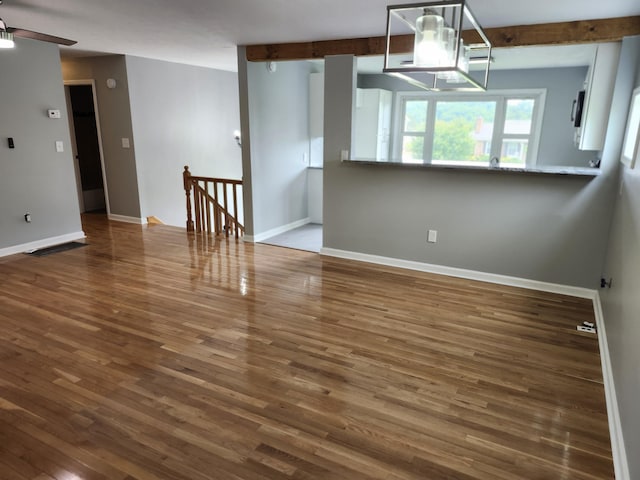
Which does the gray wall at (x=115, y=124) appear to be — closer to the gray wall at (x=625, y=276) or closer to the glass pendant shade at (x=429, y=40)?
the glass pendant shade at (x=429, y=40)

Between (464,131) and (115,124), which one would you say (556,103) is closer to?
(464,131)

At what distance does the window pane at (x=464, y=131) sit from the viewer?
664 centimetres

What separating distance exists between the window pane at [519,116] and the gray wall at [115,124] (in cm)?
553

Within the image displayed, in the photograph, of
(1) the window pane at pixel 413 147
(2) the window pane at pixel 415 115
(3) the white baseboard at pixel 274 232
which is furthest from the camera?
(1) the window pane at pixel 413 147

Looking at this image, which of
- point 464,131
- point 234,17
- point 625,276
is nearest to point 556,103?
point 464,131

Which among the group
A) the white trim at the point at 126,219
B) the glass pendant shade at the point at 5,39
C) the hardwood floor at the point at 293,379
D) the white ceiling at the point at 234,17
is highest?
the white ceiling at the point at 234,17

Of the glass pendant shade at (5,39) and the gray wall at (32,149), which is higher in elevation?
the glass pendant shade at (5,39)

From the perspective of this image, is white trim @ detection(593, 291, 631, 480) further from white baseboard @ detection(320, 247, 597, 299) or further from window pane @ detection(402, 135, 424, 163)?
window pane @ detection(402, 135, 424, 163)

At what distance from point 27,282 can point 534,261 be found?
15.5 feet

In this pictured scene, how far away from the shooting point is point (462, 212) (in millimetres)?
4152

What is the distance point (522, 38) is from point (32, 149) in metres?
5.22

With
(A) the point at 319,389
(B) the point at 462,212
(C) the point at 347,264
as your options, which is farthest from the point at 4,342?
(B) the point at 462,212

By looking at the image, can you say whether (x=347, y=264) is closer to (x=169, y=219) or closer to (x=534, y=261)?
(x=534, y=261)

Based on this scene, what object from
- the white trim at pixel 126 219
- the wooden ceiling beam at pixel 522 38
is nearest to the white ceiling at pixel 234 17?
the wooden ceiling beam at pixel 522 38
